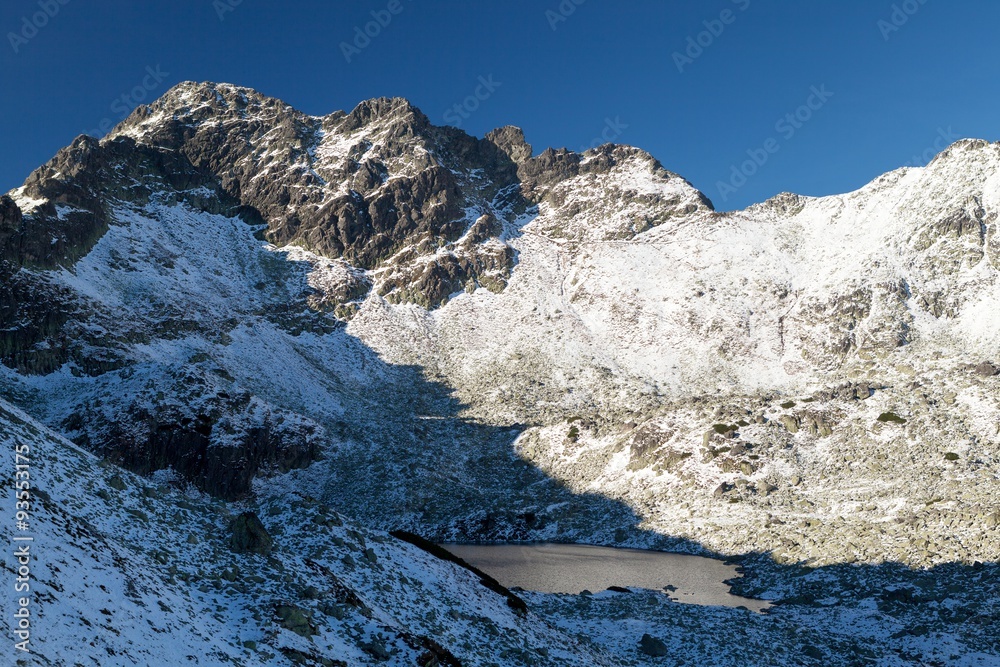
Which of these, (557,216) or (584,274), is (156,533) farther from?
(557,216)

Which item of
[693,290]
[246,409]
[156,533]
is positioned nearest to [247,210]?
[246,409]

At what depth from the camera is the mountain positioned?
83.3 feet

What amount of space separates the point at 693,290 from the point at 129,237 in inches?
4538

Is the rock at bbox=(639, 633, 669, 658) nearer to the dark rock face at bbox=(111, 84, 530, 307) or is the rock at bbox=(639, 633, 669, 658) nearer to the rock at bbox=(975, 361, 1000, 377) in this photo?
the rock at bbox=(975, 361, 1000, 377)

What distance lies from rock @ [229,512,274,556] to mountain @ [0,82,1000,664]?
49cm

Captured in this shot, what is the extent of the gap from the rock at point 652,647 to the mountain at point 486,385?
0.77 m

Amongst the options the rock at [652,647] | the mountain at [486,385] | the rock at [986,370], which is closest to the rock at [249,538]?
the mountain at [486,385]

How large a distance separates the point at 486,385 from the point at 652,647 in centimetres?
9176

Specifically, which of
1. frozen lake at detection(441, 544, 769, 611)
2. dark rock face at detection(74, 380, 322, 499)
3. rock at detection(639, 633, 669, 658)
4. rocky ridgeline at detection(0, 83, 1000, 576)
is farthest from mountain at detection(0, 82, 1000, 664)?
frozen lake at detection(441, 544, 769, 611)

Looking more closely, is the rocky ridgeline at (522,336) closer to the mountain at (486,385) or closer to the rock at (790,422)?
the rock at (790,422)

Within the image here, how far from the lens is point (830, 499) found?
64.2 metres

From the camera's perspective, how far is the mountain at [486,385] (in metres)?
25.4

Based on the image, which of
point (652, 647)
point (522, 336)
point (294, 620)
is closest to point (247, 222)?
point (522, 336)

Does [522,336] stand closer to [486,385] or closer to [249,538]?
[486,385]
